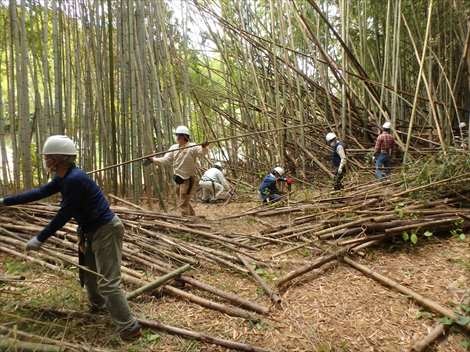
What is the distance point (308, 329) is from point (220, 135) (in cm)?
721

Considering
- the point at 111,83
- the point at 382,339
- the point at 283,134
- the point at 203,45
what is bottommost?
the point at 382,339

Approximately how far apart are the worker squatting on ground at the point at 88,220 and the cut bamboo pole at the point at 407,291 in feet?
6.25

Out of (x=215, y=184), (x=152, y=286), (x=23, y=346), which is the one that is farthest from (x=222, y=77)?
(x=23, y=346)

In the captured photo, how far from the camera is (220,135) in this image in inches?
366

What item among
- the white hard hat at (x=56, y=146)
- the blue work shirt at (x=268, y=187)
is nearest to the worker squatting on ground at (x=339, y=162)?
the blue work shirt at (x=268, y=187)

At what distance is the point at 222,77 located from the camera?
796 centimetres

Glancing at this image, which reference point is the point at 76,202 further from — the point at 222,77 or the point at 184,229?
the point at 222,77

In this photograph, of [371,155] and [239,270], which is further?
[371,155]

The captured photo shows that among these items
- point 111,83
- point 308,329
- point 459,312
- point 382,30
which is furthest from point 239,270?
point 382,30

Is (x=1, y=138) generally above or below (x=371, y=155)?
above

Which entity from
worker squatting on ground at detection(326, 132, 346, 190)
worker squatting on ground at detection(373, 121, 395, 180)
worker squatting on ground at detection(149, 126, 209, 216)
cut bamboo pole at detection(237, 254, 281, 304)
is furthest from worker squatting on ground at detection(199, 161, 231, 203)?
cut bamboo pole at detection(237, 254, 281, 304)

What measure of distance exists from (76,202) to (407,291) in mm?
2446

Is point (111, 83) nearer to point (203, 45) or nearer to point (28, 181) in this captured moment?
point (28, 181)

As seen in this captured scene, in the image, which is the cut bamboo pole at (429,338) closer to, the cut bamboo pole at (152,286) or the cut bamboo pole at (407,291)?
the cut bamboo pole at (407,291)
